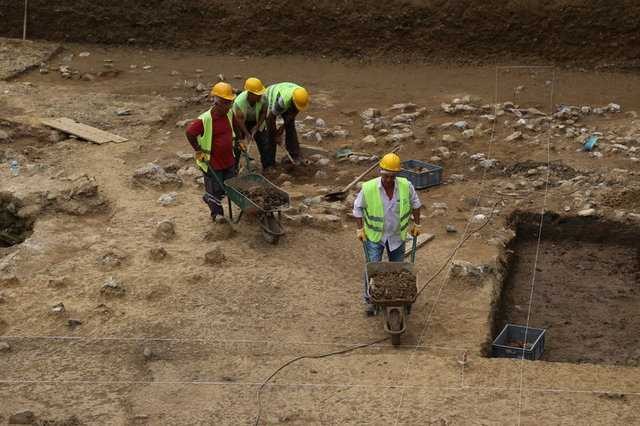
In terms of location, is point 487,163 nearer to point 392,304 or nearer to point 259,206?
point 259,206

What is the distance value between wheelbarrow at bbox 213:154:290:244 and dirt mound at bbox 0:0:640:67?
795cm

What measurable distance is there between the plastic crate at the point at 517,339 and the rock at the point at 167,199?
4397 millimetres

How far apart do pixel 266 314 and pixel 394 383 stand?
5.57ft

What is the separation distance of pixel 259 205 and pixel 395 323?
99.8 inches

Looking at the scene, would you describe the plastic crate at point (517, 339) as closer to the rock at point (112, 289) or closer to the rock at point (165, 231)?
the rock at point (112, 289)

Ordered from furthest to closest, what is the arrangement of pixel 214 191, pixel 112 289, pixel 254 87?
pixel 254 87 < pixel 214 191 < pixel 112 289

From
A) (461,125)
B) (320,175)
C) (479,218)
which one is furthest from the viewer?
(461,125)

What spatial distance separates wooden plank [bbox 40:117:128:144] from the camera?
1352 centimetres

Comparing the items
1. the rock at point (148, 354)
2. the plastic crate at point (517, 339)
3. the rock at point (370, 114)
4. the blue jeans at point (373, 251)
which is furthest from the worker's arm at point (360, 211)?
the rock at point (370, 114)

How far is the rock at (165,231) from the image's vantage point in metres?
10.4

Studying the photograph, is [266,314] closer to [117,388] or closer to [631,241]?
[117,388]

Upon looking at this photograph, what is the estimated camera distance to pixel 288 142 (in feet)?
41.3

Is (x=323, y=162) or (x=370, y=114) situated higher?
(x=370, y=114)

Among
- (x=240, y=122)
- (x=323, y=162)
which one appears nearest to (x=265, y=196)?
(x=240, y=122)
